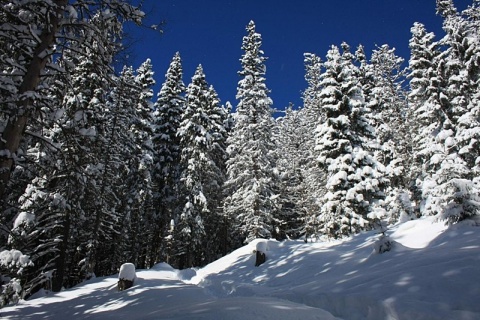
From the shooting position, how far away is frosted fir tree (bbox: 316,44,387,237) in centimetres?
2005

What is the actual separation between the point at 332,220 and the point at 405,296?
14971mm

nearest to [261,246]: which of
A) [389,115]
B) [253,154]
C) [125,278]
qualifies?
[125,278]

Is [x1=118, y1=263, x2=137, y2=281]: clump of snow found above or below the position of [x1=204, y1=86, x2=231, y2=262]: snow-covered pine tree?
below

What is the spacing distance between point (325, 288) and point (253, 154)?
19.8 metres

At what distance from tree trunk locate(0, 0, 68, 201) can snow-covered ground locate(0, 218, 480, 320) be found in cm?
396

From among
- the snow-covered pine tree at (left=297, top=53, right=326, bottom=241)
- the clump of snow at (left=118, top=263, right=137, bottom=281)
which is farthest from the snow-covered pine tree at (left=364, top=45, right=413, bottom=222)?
the clump of snow at (left=118, top=263, right=137, bottom=281)

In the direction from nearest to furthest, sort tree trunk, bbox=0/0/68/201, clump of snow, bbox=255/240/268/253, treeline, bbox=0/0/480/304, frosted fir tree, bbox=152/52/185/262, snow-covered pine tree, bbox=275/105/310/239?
tree trunk, bbox=0/0/68/201
treeline, bbox=0/0/480/304
clump of snow, bbox=255/240/268/253
frosted fir tree, bbox=152/52/185/262
snow-covered pine tree, bbox=275/105/310/239

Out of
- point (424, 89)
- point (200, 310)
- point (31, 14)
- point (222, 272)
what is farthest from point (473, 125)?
point (31, 14)

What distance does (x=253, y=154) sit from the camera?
27.8 metres

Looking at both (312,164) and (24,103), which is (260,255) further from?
(312,164)

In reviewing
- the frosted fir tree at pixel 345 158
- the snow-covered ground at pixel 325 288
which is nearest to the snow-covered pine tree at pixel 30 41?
the snow-covered ground at pixel 325 288

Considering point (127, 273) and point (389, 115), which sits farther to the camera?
point (389, 115)

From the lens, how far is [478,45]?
822 inches

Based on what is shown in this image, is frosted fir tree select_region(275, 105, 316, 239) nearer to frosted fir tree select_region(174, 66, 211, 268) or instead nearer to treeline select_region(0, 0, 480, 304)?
treeline select_region(0, 0, 480, 304)
